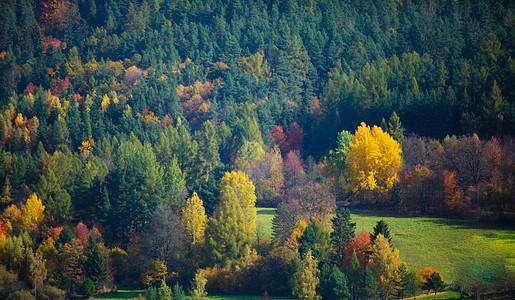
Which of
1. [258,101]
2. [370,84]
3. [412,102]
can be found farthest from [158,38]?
[412,102]

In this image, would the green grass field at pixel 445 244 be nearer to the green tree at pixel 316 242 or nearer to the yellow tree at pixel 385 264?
the yellow tree at pixel 385 264

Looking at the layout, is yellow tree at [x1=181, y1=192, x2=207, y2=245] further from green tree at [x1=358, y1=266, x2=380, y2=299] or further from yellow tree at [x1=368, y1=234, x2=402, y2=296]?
green tree at [x1=358, y1=266, x2=380, y2=299]

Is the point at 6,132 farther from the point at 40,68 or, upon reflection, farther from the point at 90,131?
the point at 40,68

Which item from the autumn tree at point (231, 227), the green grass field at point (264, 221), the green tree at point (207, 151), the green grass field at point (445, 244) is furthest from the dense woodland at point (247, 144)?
the green grass field at point (264, 221)

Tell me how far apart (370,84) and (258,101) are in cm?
2643

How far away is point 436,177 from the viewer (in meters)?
92.6

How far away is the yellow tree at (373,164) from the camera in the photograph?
100188 millimetres

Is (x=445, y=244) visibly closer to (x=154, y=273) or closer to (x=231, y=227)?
(x=231, y=227)

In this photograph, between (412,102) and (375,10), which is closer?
(412,102)

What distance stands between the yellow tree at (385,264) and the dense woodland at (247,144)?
165 millimetres

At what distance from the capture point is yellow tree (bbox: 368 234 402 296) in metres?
66.4

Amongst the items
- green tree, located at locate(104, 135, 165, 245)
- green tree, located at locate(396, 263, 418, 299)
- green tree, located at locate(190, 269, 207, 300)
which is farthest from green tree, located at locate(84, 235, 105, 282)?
green tree, located at locate(396, 263, 418, 299)

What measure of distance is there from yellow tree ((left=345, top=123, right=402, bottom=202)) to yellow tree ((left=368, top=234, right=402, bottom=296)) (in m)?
30.5

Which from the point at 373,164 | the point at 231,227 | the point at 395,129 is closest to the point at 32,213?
the point at 231,227
